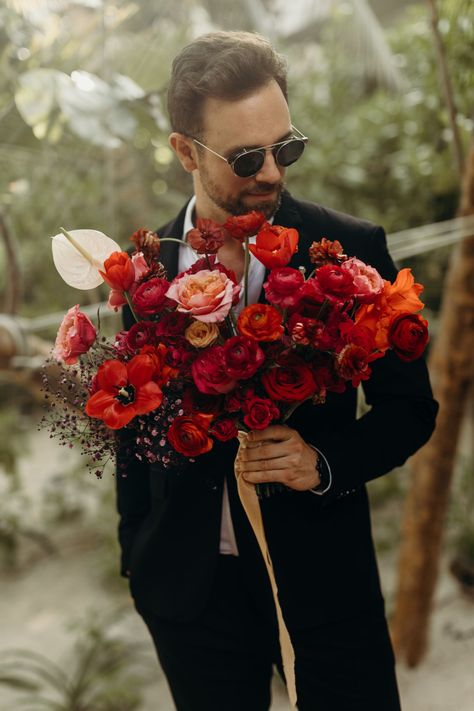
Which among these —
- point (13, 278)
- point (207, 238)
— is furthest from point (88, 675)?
→ point (207, 238)

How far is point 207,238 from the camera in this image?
4.45 feet

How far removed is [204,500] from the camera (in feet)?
5.54

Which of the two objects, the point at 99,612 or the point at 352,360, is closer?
the point at 352,360

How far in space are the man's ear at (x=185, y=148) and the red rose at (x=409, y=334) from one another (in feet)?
2.19

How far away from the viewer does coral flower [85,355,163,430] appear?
4.10ft

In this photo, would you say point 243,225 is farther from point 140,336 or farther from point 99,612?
point 99,612

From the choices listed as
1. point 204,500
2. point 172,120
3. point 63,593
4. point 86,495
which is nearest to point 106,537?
point 63,593

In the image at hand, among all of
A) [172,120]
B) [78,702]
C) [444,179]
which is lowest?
[78,702]

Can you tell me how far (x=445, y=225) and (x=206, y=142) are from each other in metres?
1.59

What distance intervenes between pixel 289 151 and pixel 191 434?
2.09 feet

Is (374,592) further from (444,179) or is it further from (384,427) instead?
(444,179)

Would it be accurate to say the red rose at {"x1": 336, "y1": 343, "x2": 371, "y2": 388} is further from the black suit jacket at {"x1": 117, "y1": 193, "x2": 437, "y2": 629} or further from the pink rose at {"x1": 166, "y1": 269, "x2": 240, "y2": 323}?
the black suit jacket at {"x1": 117, "y1": 193, "x2": 437, "y2": 629}

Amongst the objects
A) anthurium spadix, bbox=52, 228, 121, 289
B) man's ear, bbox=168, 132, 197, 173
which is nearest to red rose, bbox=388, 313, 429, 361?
anthurium spadix, bbox=52, 228, 121, 289

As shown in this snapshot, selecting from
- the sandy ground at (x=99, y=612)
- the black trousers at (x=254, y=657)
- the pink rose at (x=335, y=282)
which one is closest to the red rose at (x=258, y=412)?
the pink rose at (x=335, y=282)
